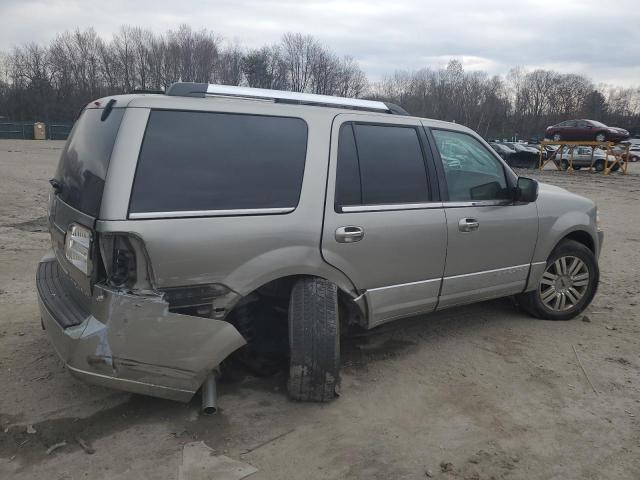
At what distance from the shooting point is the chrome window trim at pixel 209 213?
265 cm

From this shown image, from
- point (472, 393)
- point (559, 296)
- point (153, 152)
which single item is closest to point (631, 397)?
point (472, 393)

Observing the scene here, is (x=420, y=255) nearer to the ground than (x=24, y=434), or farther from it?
farther from it

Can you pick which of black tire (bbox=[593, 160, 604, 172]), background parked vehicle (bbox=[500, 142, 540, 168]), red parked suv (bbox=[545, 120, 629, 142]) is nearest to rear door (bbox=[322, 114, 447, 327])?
red parked suv (bbox=[545, 120, 629, 142])

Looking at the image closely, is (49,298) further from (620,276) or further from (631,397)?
(620,276)

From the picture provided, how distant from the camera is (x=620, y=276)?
22.2 feet

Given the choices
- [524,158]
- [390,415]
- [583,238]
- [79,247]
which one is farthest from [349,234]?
[524,158]

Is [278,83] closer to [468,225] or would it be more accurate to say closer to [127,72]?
[127,72]

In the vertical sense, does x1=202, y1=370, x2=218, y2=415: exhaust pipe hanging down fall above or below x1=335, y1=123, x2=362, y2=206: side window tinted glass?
below

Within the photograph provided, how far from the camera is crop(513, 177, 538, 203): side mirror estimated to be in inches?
168

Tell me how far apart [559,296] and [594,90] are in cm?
11791

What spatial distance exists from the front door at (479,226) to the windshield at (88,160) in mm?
2345

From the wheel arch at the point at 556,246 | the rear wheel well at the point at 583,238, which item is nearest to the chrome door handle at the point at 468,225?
the wheel arch at the point at 556,246

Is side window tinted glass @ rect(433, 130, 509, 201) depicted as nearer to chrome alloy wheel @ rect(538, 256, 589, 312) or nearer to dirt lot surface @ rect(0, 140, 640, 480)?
chrome alloy wheel @ rect(538, 256, 589, 312)

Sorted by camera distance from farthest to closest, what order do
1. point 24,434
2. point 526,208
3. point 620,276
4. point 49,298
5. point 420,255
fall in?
point 620,276, point 526,208, point 420,255, point 49,298, point 24,434
